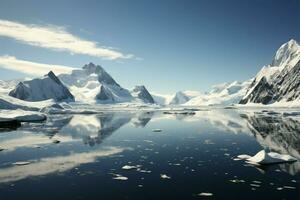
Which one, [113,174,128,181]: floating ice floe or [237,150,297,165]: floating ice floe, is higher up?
[237,150,297,165]: floating ice floe

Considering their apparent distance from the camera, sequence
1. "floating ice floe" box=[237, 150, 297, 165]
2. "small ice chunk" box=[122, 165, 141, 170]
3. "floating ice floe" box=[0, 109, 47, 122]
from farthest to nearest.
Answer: "floating ice floe" box=[0, 109, 47, 122]
"floating ice floe" box=[237, 150, 297, 165]
"small ice chunk" box=[122, 165, 141, 170]

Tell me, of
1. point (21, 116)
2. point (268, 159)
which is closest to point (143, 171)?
point (268, 159)

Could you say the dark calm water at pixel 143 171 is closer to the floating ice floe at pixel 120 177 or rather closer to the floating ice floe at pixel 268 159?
the floating ice floe at pixel 120 177

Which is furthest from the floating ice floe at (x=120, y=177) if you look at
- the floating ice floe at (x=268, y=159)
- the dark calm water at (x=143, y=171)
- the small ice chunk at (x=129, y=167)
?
the floating ice floe at (x=268, y=159)

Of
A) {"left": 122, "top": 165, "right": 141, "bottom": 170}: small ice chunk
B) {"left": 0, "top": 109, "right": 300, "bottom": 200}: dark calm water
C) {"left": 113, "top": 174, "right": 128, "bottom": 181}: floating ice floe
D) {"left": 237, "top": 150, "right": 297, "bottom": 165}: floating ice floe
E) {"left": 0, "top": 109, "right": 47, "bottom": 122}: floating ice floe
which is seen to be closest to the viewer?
{"left": 0, "top": 109, "right": 300, "bottom": 200}: dark calm water

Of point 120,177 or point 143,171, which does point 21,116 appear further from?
point 120,177

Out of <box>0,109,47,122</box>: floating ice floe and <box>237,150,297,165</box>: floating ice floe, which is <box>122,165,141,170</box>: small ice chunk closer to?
<box>237,150,297,165</box>: floating ice floe

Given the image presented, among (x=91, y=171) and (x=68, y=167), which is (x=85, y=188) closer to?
(x=91, y=171)

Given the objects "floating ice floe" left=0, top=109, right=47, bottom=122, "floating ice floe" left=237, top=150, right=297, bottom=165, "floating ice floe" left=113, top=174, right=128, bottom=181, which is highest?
"floating ice floe" left=0, top=109, right=47, bottom=122

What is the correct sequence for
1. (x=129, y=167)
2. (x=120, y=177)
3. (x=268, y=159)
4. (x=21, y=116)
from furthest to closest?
(x=21, y=116), (x=268, y=159), (x=129, y=167), (x=120, y=177)

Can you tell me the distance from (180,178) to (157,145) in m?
15.7

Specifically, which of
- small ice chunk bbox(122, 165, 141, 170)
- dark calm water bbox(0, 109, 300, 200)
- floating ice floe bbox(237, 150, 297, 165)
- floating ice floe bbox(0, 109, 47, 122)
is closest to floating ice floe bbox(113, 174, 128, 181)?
dark calm water bbox(0, 109, 300, 200)

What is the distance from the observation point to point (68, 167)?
28359 mm

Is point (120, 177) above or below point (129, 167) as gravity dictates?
below
